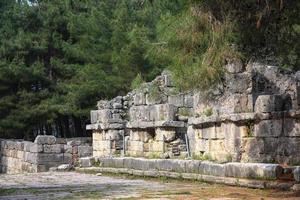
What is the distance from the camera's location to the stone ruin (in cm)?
988

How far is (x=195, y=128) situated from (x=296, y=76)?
92.9 inches

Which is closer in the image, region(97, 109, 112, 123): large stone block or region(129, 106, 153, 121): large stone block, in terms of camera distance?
region(129, 106, 153, 121): large stone block

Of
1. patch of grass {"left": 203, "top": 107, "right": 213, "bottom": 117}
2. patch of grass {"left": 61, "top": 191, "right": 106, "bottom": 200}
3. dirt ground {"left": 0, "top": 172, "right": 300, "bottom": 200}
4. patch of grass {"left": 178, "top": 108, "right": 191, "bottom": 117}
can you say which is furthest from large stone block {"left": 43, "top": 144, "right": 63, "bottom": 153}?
patch of grass {"left": 61, "top": 191, "right": 106, "bottom": 200}

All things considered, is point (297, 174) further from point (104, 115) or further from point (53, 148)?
point (53, 148)

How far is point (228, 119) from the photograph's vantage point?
10.8 meters

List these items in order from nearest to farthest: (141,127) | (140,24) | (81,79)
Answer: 1. (141,127)
2. (140,24)
3. (81,79)

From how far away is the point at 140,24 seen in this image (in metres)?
24.7

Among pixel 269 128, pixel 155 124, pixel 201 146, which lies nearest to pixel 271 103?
pixel 269 128

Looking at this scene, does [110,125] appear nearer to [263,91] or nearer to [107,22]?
[263,91]

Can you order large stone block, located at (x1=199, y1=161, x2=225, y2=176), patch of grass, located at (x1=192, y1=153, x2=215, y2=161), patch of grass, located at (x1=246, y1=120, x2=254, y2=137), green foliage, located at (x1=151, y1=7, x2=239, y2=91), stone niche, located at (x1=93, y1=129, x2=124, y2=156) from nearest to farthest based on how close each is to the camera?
green foliage, located at (x1=151, y1=7, x2=239, y2=91), patch of grass, located at (x1=246, y1=120, x2=254, y2=137), large stone block, located at (x1=199, y1=161, x2=225, y2=176), patch of grass, located at (x1=192, y1=153, x2=215, y2=161), stone niche, located at (x1=93, y1=129, x2=124, y2=156)

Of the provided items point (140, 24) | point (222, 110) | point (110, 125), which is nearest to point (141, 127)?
point (110, 125)

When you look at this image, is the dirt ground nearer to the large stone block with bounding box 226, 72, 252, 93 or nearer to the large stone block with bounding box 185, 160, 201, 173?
the large stone block with bounding box 185, 160, 201, 173

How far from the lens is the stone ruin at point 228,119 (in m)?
9.88

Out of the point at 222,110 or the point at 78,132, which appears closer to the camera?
the point at 222,110
